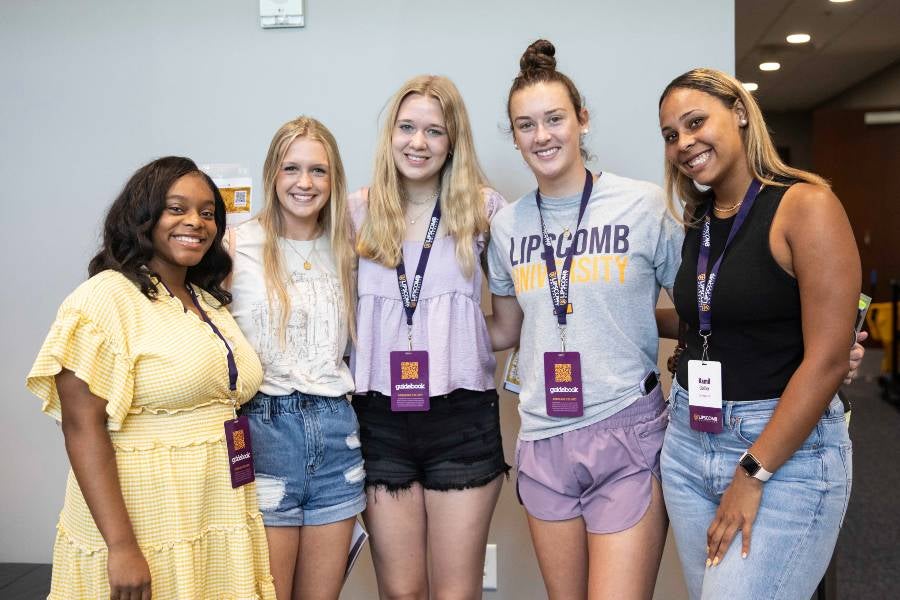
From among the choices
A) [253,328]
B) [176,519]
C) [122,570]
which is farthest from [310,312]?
[122,570]

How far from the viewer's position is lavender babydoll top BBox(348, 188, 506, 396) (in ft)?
6.53

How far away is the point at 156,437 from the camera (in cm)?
164

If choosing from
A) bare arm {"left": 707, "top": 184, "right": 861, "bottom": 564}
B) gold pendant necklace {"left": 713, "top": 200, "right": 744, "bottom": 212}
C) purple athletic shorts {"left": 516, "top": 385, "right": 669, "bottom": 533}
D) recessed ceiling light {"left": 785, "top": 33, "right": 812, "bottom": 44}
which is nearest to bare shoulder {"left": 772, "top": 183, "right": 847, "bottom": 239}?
bare arm {"left": 707, "top": 184, "right": 861, "bottom": 564}

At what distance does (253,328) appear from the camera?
6.30ft

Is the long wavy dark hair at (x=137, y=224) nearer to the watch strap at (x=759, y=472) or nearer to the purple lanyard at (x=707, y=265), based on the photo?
the purple lanyard at (x=707, y=265)

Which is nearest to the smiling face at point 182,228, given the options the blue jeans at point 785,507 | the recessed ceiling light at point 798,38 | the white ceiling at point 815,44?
the blue jeans at point 785,507

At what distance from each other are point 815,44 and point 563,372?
559cm

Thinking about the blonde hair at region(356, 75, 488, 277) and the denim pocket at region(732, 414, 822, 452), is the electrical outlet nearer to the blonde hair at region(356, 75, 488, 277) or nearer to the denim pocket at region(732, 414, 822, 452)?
the blonde hair at region(356, 75, 488, 277)

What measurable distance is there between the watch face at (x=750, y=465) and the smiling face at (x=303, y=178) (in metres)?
1.22

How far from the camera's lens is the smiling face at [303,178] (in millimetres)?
1979

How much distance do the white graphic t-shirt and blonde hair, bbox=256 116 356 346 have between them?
0.03 meters

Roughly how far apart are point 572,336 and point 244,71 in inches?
66.0

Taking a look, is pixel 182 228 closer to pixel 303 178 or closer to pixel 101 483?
pixel 303 178

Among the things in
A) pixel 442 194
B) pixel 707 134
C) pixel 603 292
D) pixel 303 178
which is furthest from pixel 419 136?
pixel 707 134
